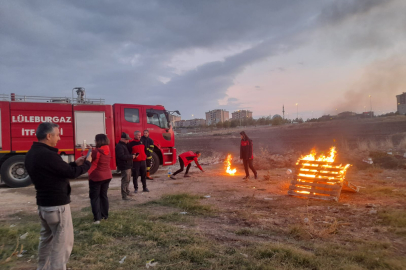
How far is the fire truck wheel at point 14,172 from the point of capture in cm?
951

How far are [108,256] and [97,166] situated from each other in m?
1.91

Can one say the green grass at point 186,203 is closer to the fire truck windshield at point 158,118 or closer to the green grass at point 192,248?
the green grass at point 192,248

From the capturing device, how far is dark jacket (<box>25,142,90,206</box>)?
280 centimetres

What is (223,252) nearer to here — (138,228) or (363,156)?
(138,228)

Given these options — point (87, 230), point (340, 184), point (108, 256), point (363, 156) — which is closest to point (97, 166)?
point (87, 230)

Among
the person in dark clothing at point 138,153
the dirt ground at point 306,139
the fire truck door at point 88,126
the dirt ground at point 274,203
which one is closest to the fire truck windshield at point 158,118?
the fire truck door at point 88,126

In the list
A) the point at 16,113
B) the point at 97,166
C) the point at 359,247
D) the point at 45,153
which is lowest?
the point at 359,247

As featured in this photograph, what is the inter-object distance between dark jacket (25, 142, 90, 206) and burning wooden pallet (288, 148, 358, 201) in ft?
20.9

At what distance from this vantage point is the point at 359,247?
402cm

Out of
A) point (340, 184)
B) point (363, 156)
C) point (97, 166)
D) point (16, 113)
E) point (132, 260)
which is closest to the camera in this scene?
point (132, 260)

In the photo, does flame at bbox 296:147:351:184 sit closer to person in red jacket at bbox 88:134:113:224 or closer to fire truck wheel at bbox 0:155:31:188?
person in red jacket at bbox 88:134:113:224

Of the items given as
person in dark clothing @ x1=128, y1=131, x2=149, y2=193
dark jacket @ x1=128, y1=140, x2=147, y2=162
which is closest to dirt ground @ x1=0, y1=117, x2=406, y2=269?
person in dark clothing @ x1=128, y1=131, x2=149, y2=193

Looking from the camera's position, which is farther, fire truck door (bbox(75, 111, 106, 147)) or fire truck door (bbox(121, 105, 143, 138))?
fire truck door (bbox(121, 105, 143, 138))

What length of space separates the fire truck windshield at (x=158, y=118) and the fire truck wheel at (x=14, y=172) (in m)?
5.09
